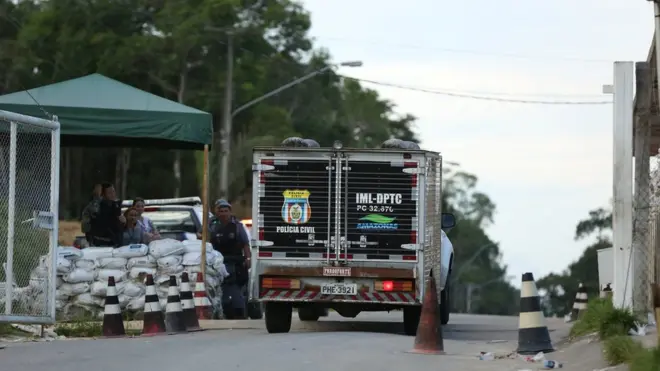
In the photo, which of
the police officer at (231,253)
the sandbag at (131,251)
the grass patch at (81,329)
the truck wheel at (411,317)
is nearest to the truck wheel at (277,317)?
the truck wheel at (411,317)

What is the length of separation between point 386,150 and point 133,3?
46112 mm

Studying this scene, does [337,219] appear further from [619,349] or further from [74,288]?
[619,349]

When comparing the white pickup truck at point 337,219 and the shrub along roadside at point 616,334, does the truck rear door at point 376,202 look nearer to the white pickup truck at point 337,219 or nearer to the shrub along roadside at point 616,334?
the white pickup truck at point 337,219

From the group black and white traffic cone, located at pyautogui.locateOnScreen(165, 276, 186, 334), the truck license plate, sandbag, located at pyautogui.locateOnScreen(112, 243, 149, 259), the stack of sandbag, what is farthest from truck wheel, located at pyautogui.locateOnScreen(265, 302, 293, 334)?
sandbag, located at pyautogui.locateOnScreen(112, 243, 149, 259)

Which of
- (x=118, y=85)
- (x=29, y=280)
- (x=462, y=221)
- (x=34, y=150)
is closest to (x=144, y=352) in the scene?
(x=29, y=280)

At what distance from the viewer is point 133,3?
63.5 m

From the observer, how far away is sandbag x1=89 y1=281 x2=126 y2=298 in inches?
837

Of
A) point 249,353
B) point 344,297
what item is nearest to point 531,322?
point 249,353

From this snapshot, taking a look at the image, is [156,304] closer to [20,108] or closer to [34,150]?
[34,150]

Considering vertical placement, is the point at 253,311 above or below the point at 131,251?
below

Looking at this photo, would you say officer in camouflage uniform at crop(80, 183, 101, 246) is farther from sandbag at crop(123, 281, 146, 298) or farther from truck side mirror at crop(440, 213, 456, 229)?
truck side mirror at crop(440, 213, 456, 229)

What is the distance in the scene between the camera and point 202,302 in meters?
21.8

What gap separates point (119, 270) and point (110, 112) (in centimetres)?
228

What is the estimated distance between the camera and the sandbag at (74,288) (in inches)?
836
